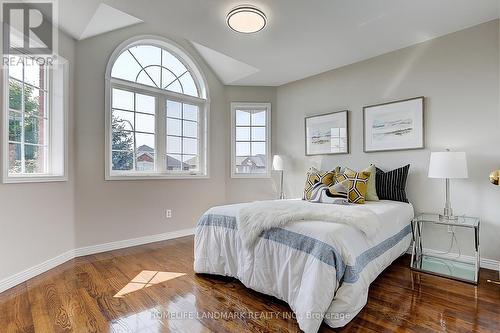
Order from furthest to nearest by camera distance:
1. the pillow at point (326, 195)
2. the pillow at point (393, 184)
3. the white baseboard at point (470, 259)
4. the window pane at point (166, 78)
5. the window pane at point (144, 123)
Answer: the window pane at point (166, 78) < the window pane at point (144, 123) < the pillow at point (393, 184) < the pillow at point (326, 195) < the white baseboard at point (470, 259)

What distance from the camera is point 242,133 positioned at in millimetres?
4512

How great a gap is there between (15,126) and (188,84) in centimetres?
232

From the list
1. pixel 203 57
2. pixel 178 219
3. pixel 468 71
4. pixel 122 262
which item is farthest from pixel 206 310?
pixel 203 57

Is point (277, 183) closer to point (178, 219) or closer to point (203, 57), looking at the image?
point (178, 219)

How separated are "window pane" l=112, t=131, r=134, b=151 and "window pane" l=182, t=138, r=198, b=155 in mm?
793

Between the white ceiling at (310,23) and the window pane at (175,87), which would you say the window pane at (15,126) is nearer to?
the white ceiling at (310,23)

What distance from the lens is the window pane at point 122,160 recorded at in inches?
135

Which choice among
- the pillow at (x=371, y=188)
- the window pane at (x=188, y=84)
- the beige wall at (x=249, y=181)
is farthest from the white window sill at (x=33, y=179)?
the pillow at (x=371, y=188)

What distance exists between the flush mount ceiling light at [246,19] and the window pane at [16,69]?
201cm

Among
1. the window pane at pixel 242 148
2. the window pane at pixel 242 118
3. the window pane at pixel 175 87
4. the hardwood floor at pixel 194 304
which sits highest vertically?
the window pane at pixel 175 87

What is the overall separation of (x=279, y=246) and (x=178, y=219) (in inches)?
94.1

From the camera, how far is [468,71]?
2709mm

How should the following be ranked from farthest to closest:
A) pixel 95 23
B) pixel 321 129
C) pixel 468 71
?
pixel 321 129 < pixel 95 23 < pixel 468 71

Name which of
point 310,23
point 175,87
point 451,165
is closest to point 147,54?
point 175,87
